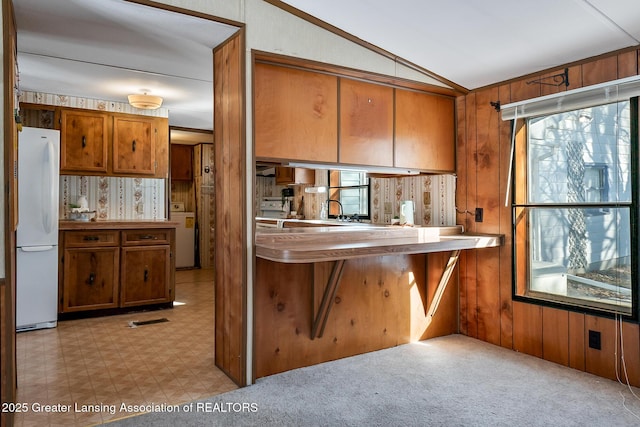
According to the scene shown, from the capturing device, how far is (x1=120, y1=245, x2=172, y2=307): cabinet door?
438cm

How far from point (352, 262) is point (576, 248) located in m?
1.55

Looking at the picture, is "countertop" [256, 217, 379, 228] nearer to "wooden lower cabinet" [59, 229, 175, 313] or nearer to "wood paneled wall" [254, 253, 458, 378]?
"wood paneled wall" [254, 253, 458, 378]

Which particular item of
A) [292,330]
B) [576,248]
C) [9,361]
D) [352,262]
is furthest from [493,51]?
[9,361]

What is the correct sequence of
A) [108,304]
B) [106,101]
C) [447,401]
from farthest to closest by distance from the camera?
[106,101], [108,304], [447,401]

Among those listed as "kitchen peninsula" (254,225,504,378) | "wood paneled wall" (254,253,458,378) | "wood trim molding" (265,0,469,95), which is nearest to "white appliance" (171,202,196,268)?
"kitchen peninsula" (254,225,504,378)

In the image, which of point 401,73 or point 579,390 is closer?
point 579,390

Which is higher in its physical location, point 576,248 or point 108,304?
point 576,248

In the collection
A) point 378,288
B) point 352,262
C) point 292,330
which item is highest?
point 352,262

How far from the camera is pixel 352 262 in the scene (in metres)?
3.12

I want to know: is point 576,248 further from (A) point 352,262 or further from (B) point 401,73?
(B) point 401,73

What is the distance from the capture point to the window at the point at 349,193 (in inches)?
181

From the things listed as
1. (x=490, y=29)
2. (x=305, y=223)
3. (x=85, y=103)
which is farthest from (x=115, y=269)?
(x=490, y=29)

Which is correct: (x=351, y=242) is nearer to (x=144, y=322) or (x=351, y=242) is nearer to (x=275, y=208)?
(x=144, y=322)

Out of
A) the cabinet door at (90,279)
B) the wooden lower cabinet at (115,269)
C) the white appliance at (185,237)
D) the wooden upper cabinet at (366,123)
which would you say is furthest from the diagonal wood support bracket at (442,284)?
the white appliance at (185,237)
